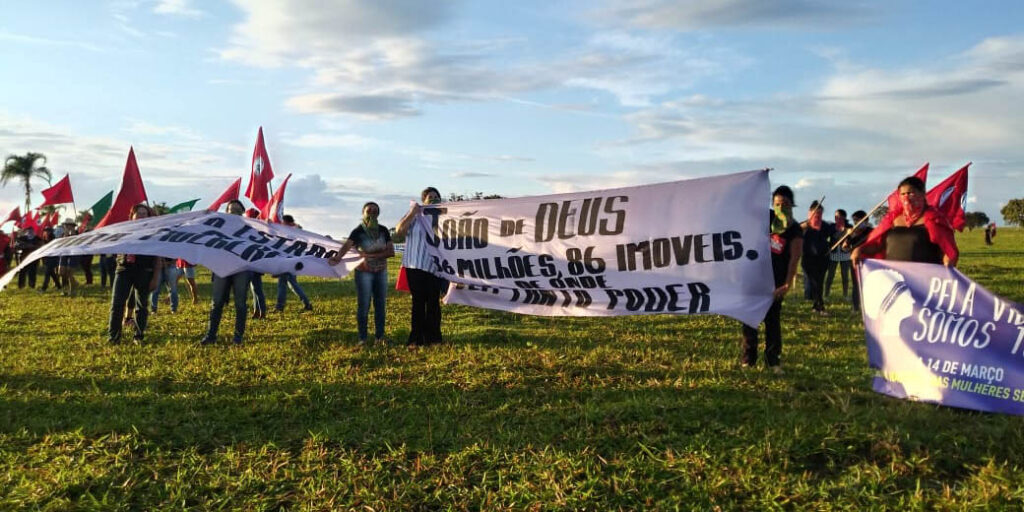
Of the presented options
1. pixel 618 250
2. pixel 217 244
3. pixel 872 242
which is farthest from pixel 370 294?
pixel 872 242

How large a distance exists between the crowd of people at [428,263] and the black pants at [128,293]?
1cm

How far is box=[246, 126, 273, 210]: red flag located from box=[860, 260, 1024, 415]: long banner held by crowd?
43.1 ft

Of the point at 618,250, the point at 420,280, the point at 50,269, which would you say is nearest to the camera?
the point at 618,250

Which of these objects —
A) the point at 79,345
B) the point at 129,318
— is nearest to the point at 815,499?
the point at 79,345

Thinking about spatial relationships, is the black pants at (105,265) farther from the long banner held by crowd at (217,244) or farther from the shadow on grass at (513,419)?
the shadow on grass at (513,419)

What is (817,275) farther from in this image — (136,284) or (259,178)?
(259,178)

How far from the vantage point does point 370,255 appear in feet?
28.5

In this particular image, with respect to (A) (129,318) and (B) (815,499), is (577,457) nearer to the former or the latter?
(B) (815,499)

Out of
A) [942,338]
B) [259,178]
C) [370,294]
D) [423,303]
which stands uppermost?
[259,178]

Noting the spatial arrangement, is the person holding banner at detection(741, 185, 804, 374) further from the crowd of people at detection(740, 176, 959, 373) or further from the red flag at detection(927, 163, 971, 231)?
the red flag at detection(927, 163, 971, 231)

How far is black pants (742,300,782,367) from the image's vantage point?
6.98m

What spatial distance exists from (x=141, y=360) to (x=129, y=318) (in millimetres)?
3511

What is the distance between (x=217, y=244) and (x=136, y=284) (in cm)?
153

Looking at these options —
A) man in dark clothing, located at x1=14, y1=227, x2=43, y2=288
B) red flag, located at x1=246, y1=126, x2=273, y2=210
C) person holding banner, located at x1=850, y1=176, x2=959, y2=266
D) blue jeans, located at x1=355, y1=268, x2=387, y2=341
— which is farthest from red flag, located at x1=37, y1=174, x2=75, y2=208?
person holding banner, located at x1=850, y1=176, x2=959, y2=266
